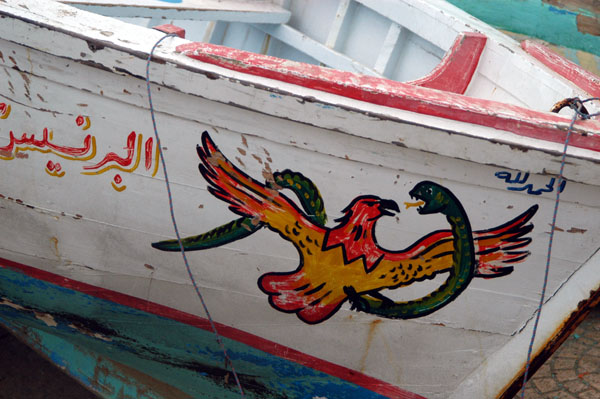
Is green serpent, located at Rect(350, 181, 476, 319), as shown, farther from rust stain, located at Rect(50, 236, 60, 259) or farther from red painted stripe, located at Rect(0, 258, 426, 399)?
rust stain, located at Rect(50, 236, 60, 259)

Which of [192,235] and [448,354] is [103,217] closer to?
[192,235]

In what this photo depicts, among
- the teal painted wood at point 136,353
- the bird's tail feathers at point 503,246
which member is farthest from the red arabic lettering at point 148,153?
the bird's tail feathers at point 503,246

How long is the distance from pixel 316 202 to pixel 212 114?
0.45 m

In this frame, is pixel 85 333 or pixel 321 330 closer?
pixel 321 330

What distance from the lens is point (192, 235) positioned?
2.12m

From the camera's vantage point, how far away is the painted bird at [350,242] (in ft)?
6.33

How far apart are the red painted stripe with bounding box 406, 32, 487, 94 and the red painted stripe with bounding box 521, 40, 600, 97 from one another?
0.79ft

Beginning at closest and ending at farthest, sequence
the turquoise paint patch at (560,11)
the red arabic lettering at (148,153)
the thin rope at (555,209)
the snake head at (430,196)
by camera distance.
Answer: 1. the thin rope at (555,209)
2. the snake head at (430,196)
3. the red arabic lettering at (148,153)
4. the turquoise paint patch at (560,11)

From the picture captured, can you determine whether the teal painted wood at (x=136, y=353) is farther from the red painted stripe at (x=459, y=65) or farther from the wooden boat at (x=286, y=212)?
the red painted stripe at (x=459, y=65)

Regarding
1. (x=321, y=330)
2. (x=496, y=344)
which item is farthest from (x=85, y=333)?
(x=496, y=344)

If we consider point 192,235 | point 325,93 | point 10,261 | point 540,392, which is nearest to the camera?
point 325,93

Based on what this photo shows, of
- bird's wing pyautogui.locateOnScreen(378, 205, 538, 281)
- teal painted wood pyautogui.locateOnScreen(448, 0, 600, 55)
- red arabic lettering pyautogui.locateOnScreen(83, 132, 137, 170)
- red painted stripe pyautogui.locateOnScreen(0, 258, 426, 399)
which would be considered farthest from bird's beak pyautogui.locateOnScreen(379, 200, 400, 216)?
teal painted wood pyautogui.locateOnScreen(448, 0, 600, 55)

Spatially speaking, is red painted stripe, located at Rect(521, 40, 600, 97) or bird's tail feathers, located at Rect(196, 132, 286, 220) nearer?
bird's tail feathers, located at Rect(196, 132, 286, 220)

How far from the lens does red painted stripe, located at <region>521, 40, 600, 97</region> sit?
2404 millimetres
